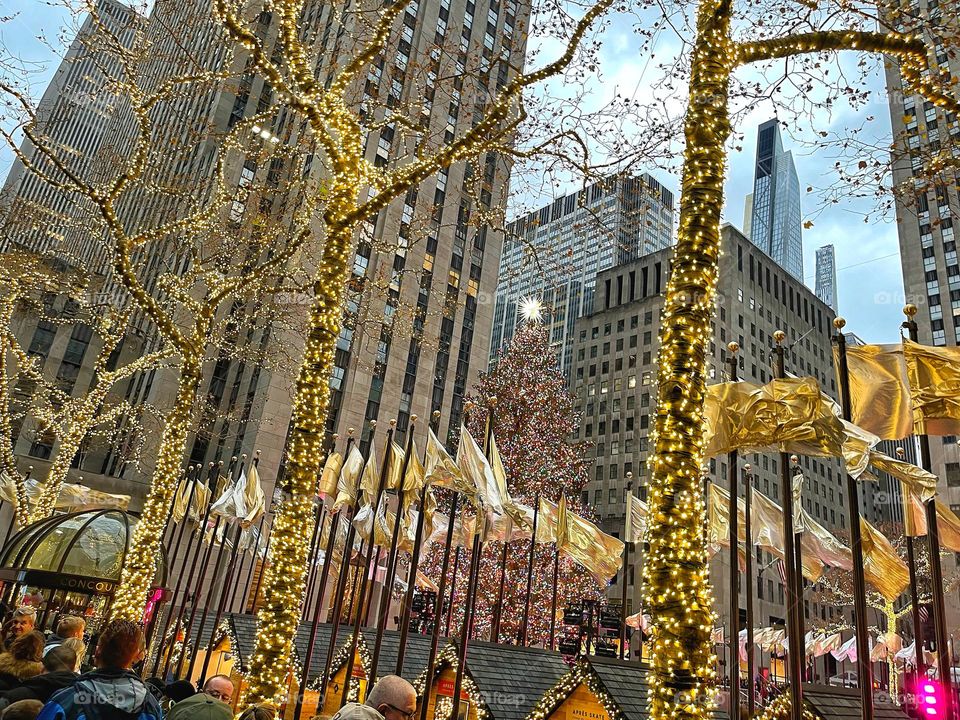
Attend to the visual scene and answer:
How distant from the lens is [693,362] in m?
6.62

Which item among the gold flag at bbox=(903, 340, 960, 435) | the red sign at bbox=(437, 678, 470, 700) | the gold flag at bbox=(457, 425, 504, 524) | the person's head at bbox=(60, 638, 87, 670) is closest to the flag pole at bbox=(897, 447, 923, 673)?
the gold flag at bbox=(903, 340, 960, 435)

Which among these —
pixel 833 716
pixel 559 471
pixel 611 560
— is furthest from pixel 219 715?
pixel 559 471

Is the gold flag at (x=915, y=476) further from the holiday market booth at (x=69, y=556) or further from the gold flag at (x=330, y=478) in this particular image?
the holiday market booth at (x=69, y=556)

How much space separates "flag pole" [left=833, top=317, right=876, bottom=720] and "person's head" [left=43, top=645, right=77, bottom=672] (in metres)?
7.82

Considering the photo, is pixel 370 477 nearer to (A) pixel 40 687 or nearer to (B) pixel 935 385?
(A) pixel 40 687

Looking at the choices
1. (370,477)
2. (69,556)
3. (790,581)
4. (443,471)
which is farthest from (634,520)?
(69,556)

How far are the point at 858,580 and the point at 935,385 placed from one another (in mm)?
3752

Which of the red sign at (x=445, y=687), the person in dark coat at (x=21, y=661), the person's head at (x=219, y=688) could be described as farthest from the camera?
the red sign at (x=445, y=687)

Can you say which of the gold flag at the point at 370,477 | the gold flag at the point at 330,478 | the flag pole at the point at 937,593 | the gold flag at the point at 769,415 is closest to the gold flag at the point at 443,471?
the gold flag at the point at 370,477

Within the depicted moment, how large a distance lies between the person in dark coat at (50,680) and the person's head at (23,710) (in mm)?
420

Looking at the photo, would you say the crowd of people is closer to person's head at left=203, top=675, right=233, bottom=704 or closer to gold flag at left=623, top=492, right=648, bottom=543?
person's head at left=203, top=675, right=233, bottom=704

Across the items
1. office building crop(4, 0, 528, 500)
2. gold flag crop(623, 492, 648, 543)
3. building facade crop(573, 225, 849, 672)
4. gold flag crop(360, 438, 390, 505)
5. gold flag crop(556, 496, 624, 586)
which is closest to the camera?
gold flag crop(360, 438, 390, 505)

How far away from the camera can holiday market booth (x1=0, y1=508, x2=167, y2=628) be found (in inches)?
582

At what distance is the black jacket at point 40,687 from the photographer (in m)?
5.21
